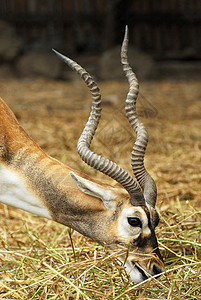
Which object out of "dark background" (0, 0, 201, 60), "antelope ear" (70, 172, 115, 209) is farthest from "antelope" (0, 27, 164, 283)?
"dark background" (0, 0, 201, 60)

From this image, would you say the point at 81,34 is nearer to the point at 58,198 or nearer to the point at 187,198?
the point at 187,198

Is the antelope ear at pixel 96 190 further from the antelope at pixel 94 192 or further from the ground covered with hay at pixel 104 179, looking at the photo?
the ground covered with hay at pixel 104 179

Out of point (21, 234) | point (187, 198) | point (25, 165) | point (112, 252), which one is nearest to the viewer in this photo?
point (112, 252)

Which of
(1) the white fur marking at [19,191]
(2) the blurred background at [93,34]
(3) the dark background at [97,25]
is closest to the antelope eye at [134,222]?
(1) the white fur marking at [19,191]

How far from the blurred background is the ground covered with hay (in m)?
1.14

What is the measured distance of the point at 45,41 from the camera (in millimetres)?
15547

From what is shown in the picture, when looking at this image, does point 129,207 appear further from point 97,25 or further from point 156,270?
point 97,25

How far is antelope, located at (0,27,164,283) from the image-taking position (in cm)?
367

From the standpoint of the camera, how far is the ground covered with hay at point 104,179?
3719 millimetres

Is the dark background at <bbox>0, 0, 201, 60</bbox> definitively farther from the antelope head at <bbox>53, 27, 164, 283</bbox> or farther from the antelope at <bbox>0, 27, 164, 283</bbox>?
the antelope head at <bbox>53, 27, 164, 283</bbox>

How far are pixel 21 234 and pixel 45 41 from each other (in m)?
11.2

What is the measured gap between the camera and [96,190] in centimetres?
374

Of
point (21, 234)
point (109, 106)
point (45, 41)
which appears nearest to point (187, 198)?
point (21, 234)

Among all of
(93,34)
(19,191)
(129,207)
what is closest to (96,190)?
(129,207)
